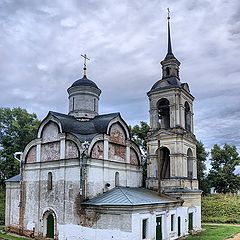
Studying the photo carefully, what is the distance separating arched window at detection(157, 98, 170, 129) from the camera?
78.8 ft

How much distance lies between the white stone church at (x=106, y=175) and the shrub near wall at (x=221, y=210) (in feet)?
19.9

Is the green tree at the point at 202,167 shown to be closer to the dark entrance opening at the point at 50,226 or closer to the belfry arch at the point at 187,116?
the belfry arch at the point at 187,116

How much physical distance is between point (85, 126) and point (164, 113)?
21.5 ft

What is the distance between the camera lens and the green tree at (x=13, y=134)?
3525 centimetres

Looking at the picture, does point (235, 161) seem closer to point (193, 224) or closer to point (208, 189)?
point (208, 189)

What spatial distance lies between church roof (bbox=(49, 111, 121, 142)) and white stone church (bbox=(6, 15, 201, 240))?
0.23 ft

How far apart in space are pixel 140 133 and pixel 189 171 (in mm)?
10822

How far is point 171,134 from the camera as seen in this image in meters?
22.3

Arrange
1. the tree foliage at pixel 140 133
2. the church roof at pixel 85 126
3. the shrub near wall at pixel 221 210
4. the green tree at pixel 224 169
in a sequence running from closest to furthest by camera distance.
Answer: the church roof at pixel 85 126, the shrub near wall at pixel 221 210, the tree foliage at pixel 140 133, the green tree at pixel 224 169

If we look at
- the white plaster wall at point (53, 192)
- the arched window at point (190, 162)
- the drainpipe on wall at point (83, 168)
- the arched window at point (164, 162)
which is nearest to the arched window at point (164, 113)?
the arched window at point (164, 162)

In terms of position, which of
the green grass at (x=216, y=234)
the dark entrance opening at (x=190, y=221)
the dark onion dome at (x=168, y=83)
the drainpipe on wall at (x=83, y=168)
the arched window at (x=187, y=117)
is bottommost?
the green grass at (x=216, y=234)

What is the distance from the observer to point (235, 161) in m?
43.9

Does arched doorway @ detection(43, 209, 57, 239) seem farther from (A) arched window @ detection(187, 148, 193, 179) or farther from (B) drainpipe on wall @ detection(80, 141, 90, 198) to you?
(A) arched window @ detection(187, 148, 193, 179)

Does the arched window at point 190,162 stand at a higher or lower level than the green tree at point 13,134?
lower
